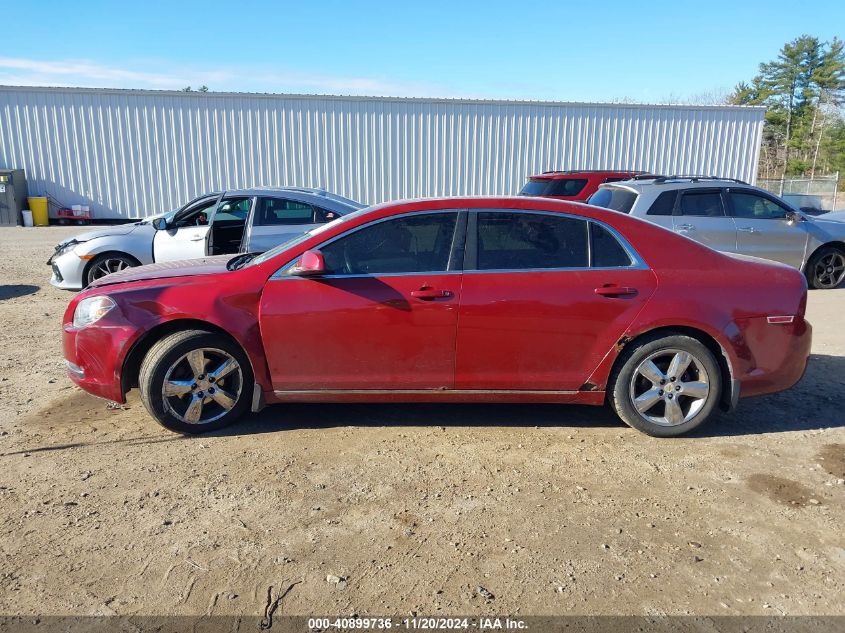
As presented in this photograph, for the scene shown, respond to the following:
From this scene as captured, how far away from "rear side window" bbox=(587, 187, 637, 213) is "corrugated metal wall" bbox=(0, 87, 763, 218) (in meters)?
13.7

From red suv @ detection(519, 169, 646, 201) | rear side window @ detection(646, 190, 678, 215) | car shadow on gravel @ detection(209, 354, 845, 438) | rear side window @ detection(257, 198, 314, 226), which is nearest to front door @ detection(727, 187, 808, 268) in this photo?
rear side window @ detection(646, 190, 678, 215)

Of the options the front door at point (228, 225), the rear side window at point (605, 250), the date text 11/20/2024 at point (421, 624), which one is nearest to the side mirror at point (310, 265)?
the rear side window at point (605, 250)

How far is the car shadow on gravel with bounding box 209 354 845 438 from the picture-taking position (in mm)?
4738

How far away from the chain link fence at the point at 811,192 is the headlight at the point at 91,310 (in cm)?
2353

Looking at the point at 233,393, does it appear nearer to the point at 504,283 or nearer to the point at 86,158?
the point at 504,283

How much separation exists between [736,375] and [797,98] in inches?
2435

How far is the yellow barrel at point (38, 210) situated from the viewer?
21406 millimetres

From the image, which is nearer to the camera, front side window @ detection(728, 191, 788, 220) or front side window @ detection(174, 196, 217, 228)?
front side window @ detection(174, 196, 217, 228)

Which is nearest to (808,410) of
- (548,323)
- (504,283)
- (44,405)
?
(548,323)

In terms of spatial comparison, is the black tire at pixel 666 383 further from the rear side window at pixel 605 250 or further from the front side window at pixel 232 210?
the front side window at pixel 232 210

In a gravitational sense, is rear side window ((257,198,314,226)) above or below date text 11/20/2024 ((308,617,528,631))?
above

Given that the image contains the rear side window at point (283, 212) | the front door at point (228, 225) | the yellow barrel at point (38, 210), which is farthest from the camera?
the yellow barrel at point (38, 210)

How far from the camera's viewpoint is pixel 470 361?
172 inches

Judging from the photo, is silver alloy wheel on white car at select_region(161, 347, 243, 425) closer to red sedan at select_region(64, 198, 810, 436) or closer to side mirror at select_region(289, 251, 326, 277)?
red sedan at select_region(64, 198, 810, 436)
